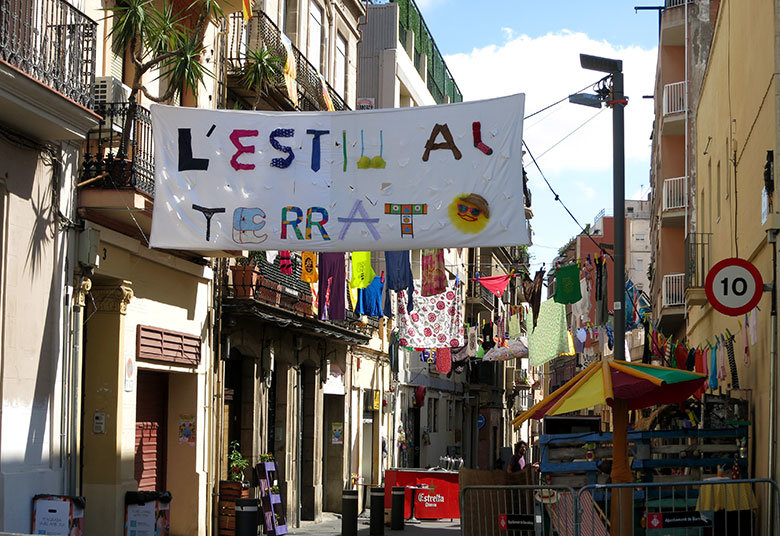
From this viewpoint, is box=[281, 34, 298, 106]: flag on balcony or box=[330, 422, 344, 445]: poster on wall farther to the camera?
box=[330, 422, 344, 445]: poster on wall

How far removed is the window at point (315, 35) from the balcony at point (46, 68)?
11.2 metres

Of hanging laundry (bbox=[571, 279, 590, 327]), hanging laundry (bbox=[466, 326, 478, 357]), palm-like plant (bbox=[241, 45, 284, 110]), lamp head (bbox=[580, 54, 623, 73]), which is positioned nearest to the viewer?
lamp head (bbox=[580, 54, 623, 73])

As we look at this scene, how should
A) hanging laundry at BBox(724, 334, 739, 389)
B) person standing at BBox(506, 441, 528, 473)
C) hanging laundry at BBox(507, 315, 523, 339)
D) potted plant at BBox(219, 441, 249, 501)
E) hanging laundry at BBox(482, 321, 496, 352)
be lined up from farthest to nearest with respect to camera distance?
hanging laundry at BBox(482, 321, 496, 352) < hanging laundry at BBox(507, 315, 523, 339) < person standing at BBox(506, 441, 528, 473) < potted plant at BBox(219, 441, 249, 501) < hanging laundry at BBox(724, 334, 739, 389)

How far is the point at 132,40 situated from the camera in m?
13.8

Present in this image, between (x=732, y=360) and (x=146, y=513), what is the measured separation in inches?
330

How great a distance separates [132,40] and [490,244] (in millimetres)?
5144

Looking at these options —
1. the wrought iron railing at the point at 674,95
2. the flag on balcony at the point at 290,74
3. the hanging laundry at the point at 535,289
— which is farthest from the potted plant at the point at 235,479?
the wrought iron railing at the point at 674,95

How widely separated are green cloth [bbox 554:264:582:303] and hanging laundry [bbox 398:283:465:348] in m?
2.70

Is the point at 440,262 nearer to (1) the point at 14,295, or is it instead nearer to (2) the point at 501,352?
(2) the point at 501,352

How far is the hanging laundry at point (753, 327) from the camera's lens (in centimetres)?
1403

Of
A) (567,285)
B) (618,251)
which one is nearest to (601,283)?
(567,285)

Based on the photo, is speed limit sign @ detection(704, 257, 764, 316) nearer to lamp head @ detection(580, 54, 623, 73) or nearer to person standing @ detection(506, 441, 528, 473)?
lamp head @ detection(580, 54, 623, 73)

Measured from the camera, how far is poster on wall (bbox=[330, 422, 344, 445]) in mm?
27875

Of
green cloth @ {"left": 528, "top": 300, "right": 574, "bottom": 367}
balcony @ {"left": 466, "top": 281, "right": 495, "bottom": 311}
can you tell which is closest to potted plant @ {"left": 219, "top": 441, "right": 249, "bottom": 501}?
green cloth @ {"left": 528, "top": 300, "right": 574, "bottom": 367}
